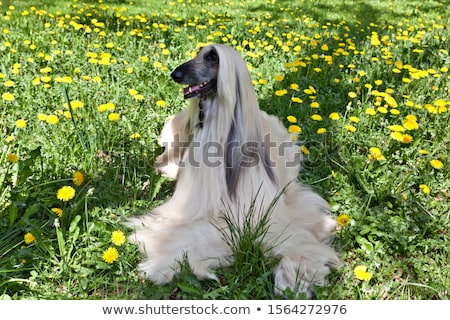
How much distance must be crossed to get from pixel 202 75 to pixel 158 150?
2.67 feet

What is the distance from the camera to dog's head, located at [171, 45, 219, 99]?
120 inches

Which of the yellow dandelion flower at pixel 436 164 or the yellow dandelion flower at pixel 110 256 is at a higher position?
the yellow dandelion flower at pixel 436 164

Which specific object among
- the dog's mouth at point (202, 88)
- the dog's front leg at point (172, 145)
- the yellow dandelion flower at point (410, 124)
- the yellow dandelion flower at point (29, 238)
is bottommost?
the yellow dandelion flower at point (29, 238)

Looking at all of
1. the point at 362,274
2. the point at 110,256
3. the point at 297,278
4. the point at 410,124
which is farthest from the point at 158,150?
the point at 410,124

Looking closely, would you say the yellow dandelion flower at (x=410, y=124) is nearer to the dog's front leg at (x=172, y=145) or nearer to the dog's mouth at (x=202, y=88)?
the dog's mouth at (x=202, y=88)

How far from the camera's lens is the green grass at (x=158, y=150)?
2584 mm

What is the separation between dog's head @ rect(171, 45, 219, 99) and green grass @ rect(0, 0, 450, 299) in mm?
800

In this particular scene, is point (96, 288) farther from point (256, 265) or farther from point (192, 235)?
point (256, 265)

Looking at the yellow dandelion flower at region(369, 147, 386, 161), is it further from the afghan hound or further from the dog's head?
the dog's head

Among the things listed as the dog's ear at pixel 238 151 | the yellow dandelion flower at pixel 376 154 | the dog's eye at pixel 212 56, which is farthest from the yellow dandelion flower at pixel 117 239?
the yellow dandelion flower at pixel 376 154

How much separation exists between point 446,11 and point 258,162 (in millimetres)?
7565

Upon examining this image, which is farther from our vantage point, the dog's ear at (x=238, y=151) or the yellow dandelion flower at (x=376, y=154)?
the yellow dandelion flower at (x=376, y=154)

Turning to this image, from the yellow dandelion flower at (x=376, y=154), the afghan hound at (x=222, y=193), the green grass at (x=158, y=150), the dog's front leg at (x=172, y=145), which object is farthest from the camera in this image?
the dog's front leg at (x=172, y=145)

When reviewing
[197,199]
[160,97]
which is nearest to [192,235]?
[197,199]
